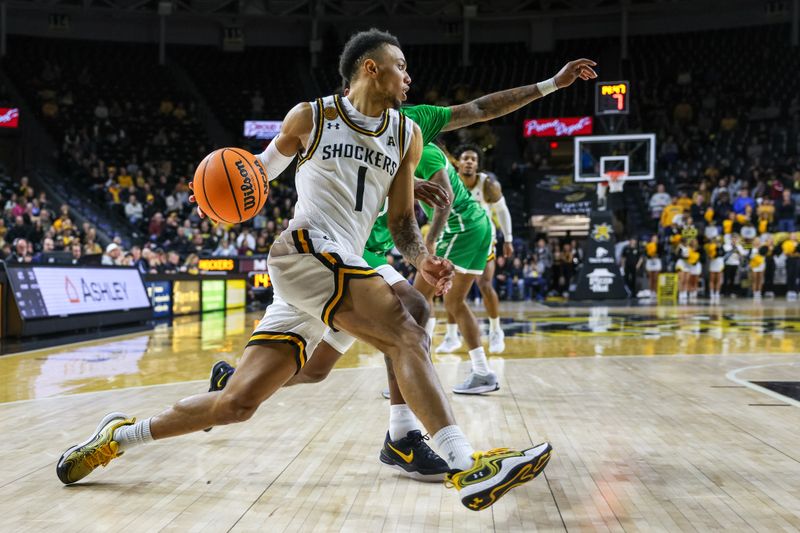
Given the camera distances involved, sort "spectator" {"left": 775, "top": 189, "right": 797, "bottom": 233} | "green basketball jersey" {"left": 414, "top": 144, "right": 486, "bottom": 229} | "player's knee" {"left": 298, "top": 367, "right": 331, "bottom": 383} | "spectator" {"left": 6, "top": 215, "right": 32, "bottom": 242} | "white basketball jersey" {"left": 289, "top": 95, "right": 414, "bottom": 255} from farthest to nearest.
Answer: "spectator" {"left": 775, "top": 189, "right": 797, "bottom": 233} → "spectator" {"left": 6, "top": 215, "right": 32, "bottom": 242} → "green basketball jersey" {"left": 414, "top": 144, "right": 486, "bottom": 229} → "player's knee" {"left": 298, "top": 367, "right": 331, "bottom": 383} → "white basketball jersey" {"left": 289, "top": 95, "right": 414, "bottom": 255}

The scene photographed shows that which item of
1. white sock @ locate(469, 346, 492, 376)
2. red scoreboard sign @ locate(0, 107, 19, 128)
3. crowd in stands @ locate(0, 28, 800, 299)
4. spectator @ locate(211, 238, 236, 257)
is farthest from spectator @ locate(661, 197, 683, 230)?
red scoreboard sign @ locate(0, 107, 19, 128)

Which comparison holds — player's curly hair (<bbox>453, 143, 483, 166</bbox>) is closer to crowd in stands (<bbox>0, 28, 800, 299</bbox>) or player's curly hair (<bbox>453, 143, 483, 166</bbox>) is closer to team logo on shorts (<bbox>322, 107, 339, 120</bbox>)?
team logo on shorts (<bbox>322, 107, 339, 120</bbox>)

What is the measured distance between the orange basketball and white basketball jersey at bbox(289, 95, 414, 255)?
0.20 meters

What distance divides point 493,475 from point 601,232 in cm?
1556

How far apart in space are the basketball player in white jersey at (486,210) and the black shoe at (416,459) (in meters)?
3.82

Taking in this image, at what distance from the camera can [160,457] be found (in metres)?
3.53

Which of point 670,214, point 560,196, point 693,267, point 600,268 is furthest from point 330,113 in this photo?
point 560,196

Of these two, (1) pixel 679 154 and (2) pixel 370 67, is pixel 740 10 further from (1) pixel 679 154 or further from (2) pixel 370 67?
(2) pixel 370 67

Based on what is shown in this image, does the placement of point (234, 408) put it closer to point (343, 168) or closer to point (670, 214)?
point (343, 168)

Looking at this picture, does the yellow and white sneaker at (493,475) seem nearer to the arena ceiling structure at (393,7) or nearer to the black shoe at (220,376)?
the black shoe at (220,376)

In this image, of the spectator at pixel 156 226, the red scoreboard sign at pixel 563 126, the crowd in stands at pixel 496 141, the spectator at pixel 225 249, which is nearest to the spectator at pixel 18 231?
the crowd in stands at pixel 496 141

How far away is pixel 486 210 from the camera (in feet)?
22.9

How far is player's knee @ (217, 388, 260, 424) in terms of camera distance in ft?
9.26

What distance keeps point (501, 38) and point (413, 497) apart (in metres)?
29.0
